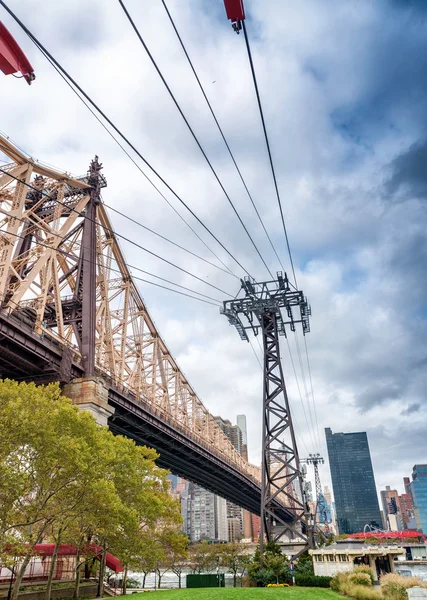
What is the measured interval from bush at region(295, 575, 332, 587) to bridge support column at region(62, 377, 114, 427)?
16.0 metres

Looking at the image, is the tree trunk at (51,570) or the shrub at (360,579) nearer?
the tree trunk at (51,570)

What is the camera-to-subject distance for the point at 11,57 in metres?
8.83

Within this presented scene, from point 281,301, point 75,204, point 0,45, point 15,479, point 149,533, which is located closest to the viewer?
point 0,45

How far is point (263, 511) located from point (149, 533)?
300 inches

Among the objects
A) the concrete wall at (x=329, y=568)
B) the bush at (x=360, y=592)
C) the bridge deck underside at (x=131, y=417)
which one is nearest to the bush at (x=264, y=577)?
the concrete wall at (x=329, y=568)

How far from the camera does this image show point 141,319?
59281mm

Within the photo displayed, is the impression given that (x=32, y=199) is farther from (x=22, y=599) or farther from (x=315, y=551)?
(x=315, y=551)

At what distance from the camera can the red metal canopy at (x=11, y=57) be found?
864 cm

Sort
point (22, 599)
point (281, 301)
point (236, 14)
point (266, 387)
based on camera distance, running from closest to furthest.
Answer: point (236, 14)
point (22, 599)
point (266, 387)
point (281, 301)

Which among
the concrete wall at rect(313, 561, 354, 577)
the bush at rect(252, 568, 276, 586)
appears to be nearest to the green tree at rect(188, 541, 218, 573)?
the bush at rect(252, 568, 276, 586)

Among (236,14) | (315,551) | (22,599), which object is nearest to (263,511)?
(315,551)

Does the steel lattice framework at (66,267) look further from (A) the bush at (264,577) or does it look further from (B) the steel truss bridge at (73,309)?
(A) the bush at (264,577)

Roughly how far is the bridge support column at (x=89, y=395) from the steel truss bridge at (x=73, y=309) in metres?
0.07

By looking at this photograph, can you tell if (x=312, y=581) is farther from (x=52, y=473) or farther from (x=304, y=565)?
(x=52, y=473)
